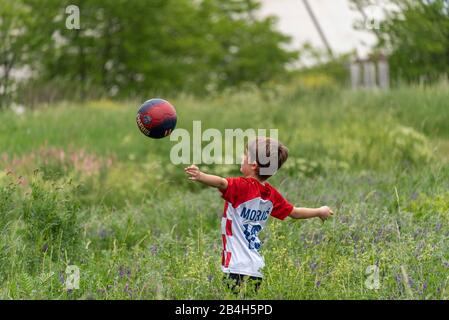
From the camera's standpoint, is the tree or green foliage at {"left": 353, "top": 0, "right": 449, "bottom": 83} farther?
the tree

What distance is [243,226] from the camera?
192 inches

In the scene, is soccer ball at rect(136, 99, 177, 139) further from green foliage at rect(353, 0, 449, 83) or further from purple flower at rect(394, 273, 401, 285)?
green foliage at rect(353, 0, 449, 83)

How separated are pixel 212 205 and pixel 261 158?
3.20 m

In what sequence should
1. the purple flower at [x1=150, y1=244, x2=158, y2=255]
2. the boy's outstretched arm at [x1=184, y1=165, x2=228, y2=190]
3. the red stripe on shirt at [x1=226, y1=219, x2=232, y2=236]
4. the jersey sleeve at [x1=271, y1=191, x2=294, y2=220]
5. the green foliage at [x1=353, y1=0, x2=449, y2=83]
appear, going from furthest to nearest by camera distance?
the green foliage at [x1=353, y1=0, x2=449, y2=83], the purple flower at [x1=150, y1=244, x2=158, y2=255], the jersey sleeve at [x1=271, y1=191, x2=294, y2=220], the red stripe on shirt at [x1=226, y1=219, x2=232, y2=236], the boy's outstretched arm at [x1=184, y1=165, x2=228, y2=190]

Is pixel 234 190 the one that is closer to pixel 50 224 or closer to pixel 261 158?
pixel 261 158

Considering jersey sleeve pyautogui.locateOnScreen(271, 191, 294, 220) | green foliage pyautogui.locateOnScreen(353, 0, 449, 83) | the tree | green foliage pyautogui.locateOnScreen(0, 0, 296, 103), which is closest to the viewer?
jersey sleeve pyautogui.locateOnScreen(271, 191, 294, 220)

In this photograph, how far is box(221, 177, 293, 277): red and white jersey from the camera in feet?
15.8

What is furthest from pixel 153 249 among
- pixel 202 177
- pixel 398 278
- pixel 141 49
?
pixel 141 49

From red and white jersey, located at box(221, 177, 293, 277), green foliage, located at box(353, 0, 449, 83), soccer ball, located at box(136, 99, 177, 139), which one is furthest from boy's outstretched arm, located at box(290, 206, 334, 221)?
green foliage, located at box(353, 0, 449, 83)

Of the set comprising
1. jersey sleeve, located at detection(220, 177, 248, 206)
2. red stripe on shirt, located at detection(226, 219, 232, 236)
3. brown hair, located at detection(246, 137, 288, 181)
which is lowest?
red stripe on shirt, located at detection(226, 219, 232, 236)

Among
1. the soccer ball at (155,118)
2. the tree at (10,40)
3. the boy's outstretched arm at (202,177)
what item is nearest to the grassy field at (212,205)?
the boy's outstretched arm at (202,177)

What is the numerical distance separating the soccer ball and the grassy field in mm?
942

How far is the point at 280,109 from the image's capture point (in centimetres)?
1454
